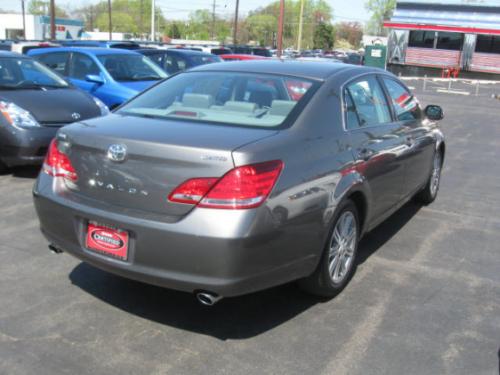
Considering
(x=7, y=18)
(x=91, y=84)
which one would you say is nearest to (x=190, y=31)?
(x=7, y=18)

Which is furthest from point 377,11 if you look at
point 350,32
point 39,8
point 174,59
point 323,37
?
point 174,59

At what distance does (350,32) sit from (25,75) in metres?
148

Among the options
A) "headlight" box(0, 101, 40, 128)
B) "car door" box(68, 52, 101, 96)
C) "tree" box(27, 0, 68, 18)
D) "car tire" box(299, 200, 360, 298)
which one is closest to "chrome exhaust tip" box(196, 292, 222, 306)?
"car tire" box(299, 200, 360, 298)

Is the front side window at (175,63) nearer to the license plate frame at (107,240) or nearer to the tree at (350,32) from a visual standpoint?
the license plate frame at (107,240)

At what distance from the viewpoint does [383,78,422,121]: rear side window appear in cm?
525

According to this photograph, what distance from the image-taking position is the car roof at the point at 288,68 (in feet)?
14.1

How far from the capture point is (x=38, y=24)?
73.5 m

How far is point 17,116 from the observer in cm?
691

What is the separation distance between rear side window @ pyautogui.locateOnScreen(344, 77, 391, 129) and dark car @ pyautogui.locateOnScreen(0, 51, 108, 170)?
13.3 ft

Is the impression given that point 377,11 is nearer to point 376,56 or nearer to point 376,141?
point 376,56

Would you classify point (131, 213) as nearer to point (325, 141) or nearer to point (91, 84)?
point (325, 141)

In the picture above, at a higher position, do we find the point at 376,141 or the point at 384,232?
the point at 376,141

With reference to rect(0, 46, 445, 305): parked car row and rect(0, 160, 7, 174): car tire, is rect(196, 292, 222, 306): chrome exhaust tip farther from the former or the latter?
rect(0, 160, 7, 174): car tire

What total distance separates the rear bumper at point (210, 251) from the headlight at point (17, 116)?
12.8ft
